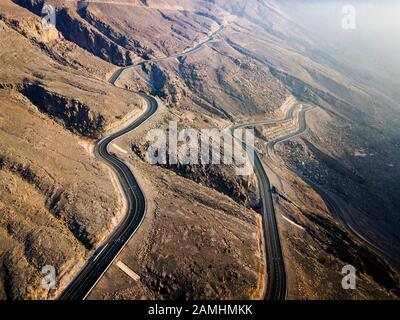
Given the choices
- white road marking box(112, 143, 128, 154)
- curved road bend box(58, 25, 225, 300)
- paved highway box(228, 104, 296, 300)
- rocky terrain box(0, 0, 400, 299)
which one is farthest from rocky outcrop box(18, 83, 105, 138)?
paved highway box(228, 104, 296, 300)

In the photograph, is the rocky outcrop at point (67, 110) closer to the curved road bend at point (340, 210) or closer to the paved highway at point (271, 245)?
the paved highway at point (271, 245)

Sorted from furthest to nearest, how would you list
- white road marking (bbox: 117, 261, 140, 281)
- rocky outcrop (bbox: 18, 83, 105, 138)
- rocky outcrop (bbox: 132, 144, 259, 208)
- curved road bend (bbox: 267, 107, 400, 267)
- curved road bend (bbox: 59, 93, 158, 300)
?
curved road bend (bbox: 267, 107, 400, 267), rocky outcrop (bbox: 18, 83, 105, 138), rocky outcrop (bbox: 132, 144, 259, 208), white road marking (bbox: 117, 261, 140, 281), curved road bend (bbox: 59, 93, 158, 300)

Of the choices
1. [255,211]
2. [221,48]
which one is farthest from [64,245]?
[221,48]

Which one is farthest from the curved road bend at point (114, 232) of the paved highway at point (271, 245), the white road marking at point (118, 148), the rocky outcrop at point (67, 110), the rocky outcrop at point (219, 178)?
the paved highway at point (271, 245)

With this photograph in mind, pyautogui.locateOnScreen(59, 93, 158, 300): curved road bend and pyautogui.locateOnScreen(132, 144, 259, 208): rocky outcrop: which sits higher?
pyautogui.locateOnScreen(132, 144, 259, 208): rocky outcrop

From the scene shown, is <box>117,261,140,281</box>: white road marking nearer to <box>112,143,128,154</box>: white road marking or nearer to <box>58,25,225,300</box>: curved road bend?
<box>58,25,225,300</box>: curved road bend

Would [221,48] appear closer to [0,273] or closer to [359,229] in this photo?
[359,229]

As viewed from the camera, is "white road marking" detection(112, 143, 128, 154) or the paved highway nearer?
the paved highway

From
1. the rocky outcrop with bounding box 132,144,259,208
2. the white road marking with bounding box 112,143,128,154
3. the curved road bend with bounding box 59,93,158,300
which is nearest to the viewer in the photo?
the curved road bend with bounding box 59,93,158,300
